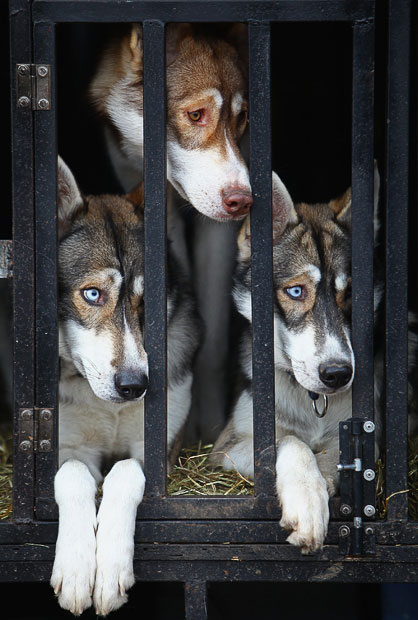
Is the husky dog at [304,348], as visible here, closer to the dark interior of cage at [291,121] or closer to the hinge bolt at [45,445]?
the dark interior of cage at [291,121]

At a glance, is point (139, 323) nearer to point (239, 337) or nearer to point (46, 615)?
point (239, 337)

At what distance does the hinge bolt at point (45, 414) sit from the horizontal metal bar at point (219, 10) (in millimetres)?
1322

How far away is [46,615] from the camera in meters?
3.58

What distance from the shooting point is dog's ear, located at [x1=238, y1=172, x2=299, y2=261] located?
3.10 m

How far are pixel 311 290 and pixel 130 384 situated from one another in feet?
2.97

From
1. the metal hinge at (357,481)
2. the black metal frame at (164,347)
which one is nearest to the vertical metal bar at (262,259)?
the black metal frame at (164,347)

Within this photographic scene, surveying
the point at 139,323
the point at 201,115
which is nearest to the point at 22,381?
the point at 139,323

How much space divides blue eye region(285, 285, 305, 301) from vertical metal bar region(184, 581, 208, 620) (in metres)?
1.19

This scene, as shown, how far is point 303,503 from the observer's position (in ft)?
8.09

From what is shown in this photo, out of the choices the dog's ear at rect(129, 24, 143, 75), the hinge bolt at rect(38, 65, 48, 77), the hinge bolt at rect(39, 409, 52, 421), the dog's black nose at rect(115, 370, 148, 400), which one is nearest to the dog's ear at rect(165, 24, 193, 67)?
the dog's ear at rect(129, 24, 143, 75)

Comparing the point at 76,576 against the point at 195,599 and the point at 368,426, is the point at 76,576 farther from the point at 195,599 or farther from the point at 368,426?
the point at 368,426

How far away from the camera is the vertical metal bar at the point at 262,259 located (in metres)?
2.46

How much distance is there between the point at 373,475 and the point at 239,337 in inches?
49.2

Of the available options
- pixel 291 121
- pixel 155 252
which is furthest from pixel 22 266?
pixel 291 121
